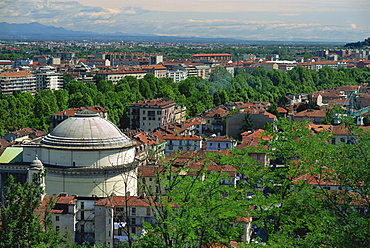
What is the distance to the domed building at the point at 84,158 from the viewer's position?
30.3m

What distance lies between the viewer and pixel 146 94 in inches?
3221

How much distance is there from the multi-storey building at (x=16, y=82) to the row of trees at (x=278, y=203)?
70.7 m

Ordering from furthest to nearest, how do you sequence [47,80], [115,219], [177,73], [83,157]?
[177,73], [47,80], [83,157], [115,219]

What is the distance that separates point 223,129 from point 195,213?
40.3m

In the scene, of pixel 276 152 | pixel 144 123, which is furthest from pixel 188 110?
pixel 276 152

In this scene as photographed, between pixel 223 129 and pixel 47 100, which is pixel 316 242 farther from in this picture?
pixel 47 100

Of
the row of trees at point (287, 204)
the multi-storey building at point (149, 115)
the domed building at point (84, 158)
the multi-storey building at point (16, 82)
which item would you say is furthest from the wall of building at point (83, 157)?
the multi-storey building at point (16, 82)

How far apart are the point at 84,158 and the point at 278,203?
1669 centimetres

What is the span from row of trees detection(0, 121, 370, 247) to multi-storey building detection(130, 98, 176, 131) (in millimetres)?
42075

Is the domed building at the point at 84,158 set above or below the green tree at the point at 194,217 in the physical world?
below

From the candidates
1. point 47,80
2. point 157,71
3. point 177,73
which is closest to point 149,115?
point 47,80

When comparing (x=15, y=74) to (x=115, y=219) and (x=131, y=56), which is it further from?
(x=131, y=56)

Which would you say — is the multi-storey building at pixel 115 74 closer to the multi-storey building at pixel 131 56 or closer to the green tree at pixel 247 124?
the multi-storey building at pixel 131 56

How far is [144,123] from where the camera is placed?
60.4m
